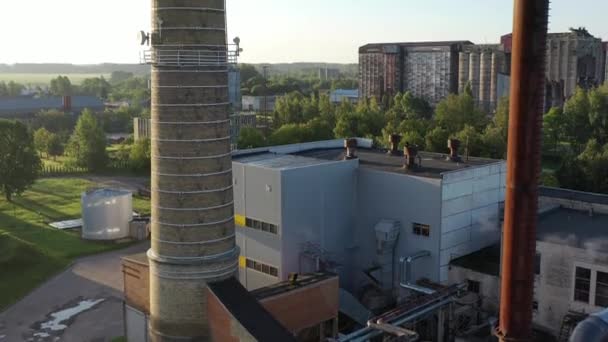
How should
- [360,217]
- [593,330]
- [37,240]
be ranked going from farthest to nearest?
[37,240], [360,217], [593,330]

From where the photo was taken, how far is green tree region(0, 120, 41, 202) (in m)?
56.8

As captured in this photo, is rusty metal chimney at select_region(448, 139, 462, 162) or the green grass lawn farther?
the green grass lawn

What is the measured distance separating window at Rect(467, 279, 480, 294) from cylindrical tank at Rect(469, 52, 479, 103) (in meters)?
90.5

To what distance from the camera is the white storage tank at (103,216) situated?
47906 mm

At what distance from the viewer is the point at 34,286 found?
38031 millimetres

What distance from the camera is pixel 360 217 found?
33.7 meters

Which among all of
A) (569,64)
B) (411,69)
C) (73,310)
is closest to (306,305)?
(73,310)

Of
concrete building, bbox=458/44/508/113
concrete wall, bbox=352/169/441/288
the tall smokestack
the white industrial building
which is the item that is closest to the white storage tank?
the white industrial building

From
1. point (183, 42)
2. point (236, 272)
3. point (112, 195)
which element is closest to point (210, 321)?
point (236, 272)

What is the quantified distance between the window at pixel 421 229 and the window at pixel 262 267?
280 inches

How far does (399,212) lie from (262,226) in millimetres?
6948

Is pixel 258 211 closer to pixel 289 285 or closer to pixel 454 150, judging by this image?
pixel 289 285

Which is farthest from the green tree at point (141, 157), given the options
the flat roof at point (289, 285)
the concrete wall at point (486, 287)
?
the concrete wall at point (486, 287)

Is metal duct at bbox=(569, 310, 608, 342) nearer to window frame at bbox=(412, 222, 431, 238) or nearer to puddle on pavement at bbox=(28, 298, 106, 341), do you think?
window frame at bbox=(412, 222, 431, 238)
